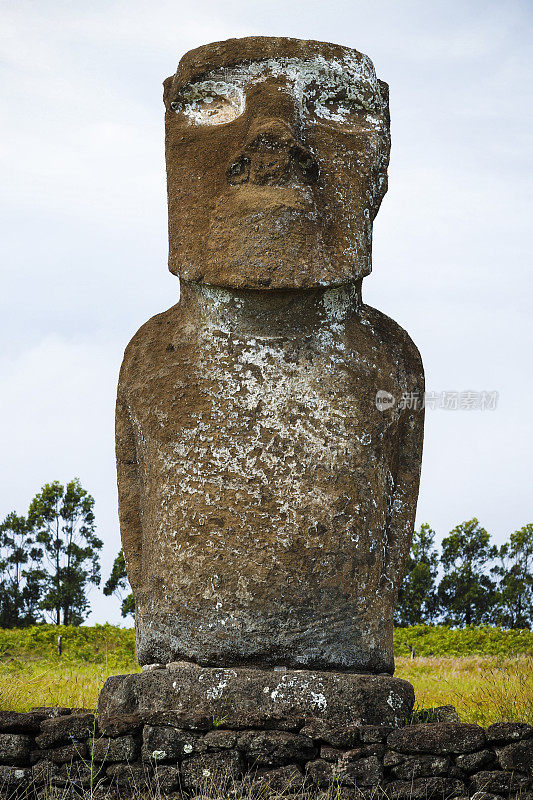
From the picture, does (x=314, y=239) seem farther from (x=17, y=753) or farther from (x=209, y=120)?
(x=17, y=753)

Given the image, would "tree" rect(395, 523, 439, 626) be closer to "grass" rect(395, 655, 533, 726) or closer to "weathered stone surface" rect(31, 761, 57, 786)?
"grass" rect(395, 655, 533, 726)

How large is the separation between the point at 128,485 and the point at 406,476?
5.51 feet

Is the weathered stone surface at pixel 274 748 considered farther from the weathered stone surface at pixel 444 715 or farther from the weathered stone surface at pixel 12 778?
the weathered stone surface at pixel 12 778

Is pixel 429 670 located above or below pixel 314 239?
below

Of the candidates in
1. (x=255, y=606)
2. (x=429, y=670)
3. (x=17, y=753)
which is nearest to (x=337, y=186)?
(x=255, y=606)

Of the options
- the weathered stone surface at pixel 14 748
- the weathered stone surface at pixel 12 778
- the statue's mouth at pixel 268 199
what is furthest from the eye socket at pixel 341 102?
the weathered stone surface at pixel 12 778

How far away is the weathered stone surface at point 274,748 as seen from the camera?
4605 mm

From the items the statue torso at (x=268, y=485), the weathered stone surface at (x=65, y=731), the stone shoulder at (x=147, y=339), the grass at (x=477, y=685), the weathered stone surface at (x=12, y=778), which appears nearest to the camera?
the weathered stone surface at (x=12, y=778)

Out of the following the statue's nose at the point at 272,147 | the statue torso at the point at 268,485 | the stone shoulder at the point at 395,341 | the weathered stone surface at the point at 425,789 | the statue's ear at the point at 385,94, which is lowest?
the weathered stone surface at the point at 425,789

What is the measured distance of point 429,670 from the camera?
10.6 meters

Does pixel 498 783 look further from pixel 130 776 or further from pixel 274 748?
pixel 130 776

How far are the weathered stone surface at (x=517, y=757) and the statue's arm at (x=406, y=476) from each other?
1219mm

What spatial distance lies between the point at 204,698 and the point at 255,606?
1.79ft

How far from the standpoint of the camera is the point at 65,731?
501 cm
